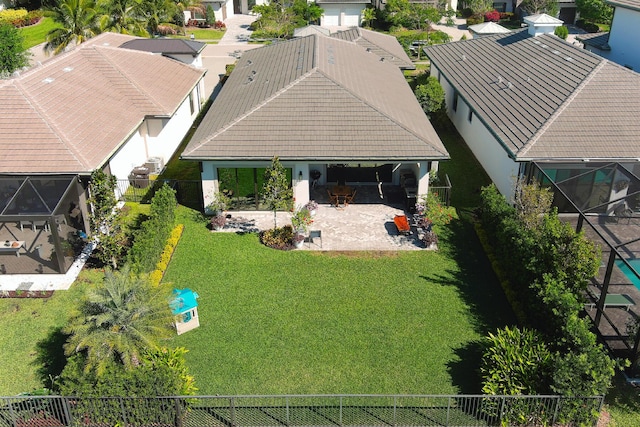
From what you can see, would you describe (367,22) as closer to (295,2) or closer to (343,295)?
(295,2)

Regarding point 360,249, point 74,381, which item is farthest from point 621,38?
point 74,381

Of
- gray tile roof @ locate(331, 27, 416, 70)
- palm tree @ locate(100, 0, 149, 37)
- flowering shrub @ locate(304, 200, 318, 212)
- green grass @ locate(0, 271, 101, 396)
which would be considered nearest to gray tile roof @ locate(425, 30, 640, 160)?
gray tile roof @ locate(331, 27, 416, 70)

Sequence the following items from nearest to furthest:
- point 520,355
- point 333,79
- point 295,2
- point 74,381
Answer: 1. point 74,381
2. point 520,355
3. point 333,79
4. point 295,2

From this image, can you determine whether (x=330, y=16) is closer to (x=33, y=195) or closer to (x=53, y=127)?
(x=53, y=127)

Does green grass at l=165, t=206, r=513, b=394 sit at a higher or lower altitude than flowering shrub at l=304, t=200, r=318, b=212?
lower

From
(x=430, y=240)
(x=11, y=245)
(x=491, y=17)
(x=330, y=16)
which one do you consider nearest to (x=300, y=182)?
(x=430, y=240)

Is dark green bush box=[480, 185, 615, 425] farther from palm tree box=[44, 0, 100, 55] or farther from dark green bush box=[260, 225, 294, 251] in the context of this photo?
palm tree box=[44, 0, 100, 55]

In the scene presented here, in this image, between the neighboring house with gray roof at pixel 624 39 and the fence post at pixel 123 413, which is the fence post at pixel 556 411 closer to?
the fence post at pixel 123 413
